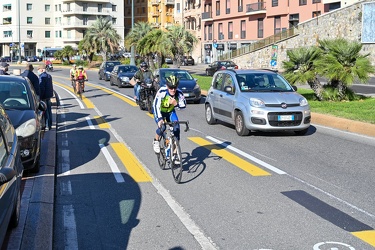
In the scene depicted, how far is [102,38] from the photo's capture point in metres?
72.1

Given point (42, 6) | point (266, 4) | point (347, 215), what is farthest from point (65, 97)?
point (42, 6)

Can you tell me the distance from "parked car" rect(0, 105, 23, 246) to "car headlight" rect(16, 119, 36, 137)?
246 centimetres

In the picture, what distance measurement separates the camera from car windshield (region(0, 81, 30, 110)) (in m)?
10.7

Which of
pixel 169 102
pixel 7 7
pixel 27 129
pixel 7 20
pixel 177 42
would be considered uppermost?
pixel 7 7

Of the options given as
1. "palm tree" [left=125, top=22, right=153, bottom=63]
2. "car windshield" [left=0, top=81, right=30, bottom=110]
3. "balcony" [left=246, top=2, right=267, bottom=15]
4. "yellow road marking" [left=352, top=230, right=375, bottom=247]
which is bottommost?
"yellow road marking" [left=352, top=230, right=375, bottom=247]

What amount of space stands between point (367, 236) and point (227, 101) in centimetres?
919

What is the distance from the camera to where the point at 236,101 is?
14.6 meters

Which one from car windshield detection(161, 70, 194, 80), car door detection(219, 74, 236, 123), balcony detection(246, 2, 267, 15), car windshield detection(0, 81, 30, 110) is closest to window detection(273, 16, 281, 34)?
→ balcony detection(246, 2, 267, 15)

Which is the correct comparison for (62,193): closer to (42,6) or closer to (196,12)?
(196,12)

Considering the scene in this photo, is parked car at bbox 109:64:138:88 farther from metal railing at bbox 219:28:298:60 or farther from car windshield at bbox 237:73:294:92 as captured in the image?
metal railing at bbox 219:28:298:60

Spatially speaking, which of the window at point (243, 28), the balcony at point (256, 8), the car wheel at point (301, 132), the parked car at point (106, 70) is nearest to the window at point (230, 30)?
the window at point (243, 28)

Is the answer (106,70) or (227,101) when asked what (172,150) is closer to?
(227,101)

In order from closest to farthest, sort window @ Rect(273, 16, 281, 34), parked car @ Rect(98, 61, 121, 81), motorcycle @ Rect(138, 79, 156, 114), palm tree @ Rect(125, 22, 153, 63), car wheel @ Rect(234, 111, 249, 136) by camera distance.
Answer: car wheel @ Rect(234, 111, 249, 136) < motorcycle @ Rect(138, 79, 156, 114) < parked car @ Rect(98, 61, 121, 81) < palm tree @ Rect(125, 22, 153, 63) < window @ Rect(273, 16, 281, 34)

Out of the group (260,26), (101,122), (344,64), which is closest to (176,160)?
(101,122)
